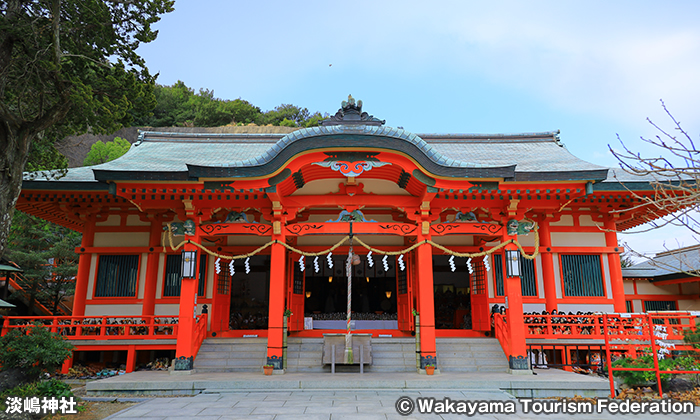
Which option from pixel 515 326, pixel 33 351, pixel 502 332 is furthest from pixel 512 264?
pixel 33 351

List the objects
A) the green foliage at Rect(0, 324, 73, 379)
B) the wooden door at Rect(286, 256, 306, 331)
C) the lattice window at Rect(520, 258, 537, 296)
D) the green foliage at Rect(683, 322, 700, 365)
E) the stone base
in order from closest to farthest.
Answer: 1. the green foliage at Rect(0, 324, 73, 379)
2. the green foliage at Rect(683, 322, 700, 365)
3. the stone base
4. the lattice window at Rect(520, 258, 537, 296)
5. the wooden door at Rect(286, 256, 306, 331)

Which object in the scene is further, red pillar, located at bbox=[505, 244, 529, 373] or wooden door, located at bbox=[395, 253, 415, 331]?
wooden door, located at bbox=[395, 253, 415, 331]

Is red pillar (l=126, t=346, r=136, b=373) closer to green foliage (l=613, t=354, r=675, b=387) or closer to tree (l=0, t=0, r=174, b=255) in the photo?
tree (l=0, t=0, r=174, b=255)

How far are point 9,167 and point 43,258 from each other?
1391 cm

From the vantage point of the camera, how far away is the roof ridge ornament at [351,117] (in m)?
10.4

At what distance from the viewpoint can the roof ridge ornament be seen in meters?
10.4

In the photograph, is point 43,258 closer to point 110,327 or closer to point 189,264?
point 110,327

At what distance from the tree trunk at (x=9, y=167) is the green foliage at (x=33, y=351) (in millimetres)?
2093

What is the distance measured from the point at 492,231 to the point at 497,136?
20.7ft

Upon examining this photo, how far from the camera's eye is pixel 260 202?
1048cm

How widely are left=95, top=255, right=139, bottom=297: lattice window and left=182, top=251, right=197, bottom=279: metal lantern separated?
288 cm

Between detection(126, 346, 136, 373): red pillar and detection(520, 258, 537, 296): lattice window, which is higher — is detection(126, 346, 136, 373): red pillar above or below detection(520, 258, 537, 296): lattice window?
below

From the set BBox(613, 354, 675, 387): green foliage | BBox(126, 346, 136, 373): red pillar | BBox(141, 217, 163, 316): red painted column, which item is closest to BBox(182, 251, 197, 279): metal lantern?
BBox(141, 217, 163, 316): red painted column

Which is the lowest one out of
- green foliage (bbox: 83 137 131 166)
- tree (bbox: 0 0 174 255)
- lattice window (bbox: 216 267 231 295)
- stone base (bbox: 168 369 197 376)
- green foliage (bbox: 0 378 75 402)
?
stone base (bbox: 168 369 197 376)
